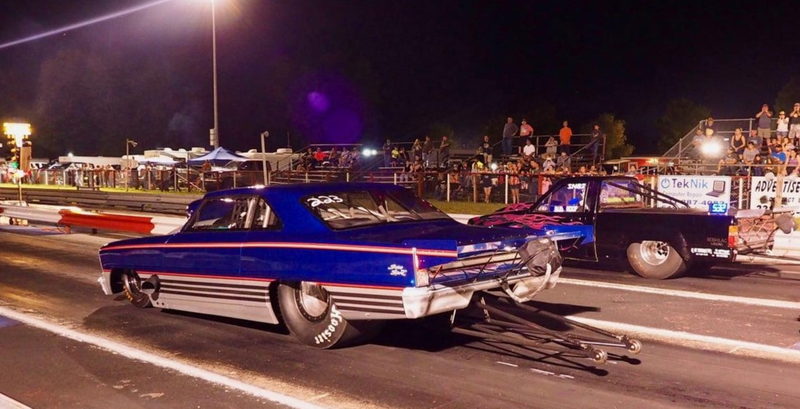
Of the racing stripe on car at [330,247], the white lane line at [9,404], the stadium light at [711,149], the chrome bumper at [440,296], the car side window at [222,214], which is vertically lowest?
the white lane line at [9,404]

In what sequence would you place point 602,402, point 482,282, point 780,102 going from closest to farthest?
point 602,402 < point 482,282 < point 780,102

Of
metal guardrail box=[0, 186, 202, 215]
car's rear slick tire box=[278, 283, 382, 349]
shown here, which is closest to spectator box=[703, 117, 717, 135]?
metal guardrail box=[0, 186, 202, 215]

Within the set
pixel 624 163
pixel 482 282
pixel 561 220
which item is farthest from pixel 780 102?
pixel 482 282

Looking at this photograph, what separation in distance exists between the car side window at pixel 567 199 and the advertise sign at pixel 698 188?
6.78m

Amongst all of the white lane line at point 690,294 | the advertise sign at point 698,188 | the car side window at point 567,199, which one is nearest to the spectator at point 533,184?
the advertise sign at point 698,188

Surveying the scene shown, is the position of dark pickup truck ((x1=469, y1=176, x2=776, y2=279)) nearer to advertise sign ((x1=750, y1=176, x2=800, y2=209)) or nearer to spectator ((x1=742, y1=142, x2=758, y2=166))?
advertise sign ((x1=750, y1=176, x2=800, y2=209))

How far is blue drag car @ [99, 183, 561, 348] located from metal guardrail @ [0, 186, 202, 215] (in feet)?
59.6

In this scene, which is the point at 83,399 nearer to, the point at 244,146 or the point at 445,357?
the point at 445,357

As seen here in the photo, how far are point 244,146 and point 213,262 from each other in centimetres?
6574

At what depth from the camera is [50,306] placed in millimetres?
9430

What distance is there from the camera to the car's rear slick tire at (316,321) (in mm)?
6656

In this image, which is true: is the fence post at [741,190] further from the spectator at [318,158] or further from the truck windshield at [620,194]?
the spectator at [318,158]

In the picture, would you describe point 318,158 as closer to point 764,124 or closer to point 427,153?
point 427,153

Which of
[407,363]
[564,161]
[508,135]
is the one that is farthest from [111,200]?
[407,363]
